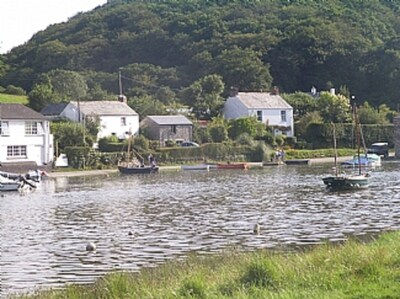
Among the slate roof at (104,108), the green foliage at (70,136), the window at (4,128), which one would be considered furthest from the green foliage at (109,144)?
the window at (4,128)

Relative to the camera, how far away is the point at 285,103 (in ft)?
336

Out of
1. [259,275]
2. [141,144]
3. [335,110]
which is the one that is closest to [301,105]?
[335,110]

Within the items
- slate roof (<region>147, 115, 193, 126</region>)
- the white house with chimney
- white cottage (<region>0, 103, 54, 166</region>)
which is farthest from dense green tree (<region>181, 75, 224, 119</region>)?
white cottage (<region>0, 103, 54, 166</region>)

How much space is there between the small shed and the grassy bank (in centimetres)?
7401

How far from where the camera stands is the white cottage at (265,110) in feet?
326

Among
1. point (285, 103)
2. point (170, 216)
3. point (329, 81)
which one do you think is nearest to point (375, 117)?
point (285, 103)

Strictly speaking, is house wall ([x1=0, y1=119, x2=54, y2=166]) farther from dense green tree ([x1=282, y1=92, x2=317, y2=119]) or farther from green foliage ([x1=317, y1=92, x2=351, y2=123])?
dense green tree ([x1=282, y1=92, x2=317, y2=119])

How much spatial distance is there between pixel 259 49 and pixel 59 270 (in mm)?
130868

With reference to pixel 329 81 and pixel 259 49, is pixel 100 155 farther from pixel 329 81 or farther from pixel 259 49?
pixel 259 49

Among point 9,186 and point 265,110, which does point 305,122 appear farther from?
point 9,186

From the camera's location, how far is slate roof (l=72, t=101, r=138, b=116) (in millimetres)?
89625

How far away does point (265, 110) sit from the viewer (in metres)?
101

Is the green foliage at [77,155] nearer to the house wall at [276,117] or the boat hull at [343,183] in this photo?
the house wall at [276,117]

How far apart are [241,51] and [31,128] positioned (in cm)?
6791
